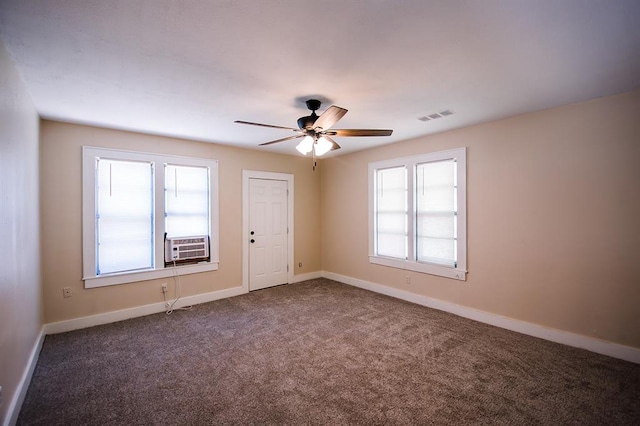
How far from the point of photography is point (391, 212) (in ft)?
16.1

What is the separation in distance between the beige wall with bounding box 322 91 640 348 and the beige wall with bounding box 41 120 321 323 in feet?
10.7

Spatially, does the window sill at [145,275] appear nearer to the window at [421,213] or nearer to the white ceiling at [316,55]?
the white ceiling at [316,55]

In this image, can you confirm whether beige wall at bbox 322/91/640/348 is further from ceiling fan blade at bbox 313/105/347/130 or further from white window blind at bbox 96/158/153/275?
white window blind at bbox 96/158/153/275

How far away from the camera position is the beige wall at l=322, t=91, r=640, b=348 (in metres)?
2.79

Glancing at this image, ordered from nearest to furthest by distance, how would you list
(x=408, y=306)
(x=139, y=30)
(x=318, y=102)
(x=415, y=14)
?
(x=415, y=14)
(x=139, y=30)
(x=318, y=102)
(x=408, y=306)

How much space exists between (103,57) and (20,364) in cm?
251

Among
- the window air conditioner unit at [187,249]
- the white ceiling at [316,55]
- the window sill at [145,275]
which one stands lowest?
the window sill at [145,275]

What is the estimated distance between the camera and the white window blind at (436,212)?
410 cm

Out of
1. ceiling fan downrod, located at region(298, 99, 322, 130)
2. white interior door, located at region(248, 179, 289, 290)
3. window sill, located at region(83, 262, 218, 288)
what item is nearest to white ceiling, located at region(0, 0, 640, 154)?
ceiling fan downrod, located at region(298, 99, 322, 130)

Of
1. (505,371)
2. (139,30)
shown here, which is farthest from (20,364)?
(505,371)

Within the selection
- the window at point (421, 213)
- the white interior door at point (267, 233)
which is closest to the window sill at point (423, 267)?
the window at point (421, 213)

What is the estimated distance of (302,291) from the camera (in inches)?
203

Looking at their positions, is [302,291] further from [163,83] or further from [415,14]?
[415,14]

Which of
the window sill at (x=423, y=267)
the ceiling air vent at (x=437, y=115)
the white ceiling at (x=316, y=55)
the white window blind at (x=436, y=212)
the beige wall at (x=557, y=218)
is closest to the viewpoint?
the white ceiling at (x=316, y=55)
